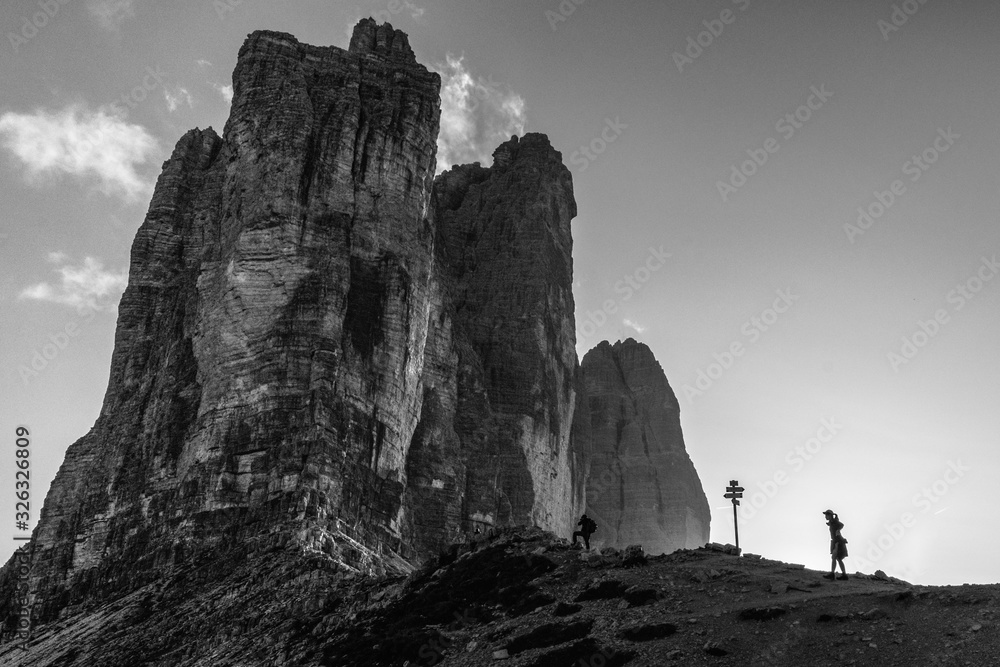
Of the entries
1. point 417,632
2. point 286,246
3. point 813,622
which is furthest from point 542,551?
point 286,246

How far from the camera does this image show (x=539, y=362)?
12338cm

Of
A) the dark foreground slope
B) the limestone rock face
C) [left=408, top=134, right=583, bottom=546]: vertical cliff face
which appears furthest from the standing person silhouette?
the limestone rock face

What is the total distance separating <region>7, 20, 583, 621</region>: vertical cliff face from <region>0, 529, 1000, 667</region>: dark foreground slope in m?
8.69

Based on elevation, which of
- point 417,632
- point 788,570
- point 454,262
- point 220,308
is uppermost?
point 454,262

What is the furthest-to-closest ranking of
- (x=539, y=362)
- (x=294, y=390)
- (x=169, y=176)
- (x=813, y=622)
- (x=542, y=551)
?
(x=539, y=362) < (x=169, y=176) < (x=294, y=390) < (x=542, y=551) < (x=813, y=622)

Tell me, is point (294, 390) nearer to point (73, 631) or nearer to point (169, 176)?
point (73, 631)

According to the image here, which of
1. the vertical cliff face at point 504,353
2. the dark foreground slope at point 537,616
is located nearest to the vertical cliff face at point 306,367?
the vertical cliff face at point 504,353

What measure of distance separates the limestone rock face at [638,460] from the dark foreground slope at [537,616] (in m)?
91.5

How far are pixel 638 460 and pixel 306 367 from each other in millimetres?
89169

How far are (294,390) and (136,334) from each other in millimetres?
32819

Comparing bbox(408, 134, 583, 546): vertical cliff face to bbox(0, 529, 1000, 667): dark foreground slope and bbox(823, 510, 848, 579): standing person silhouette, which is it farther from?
bbox(823, 510, 848, 579): standing person silhouette

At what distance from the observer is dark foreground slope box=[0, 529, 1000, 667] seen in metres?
32.4

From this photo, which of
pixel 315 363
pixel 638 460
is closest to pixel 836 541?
pixel 315 363

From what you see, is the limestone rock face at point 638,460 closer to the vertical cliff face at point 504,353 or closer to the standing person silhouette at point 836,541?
the vertical cliff face at point 504,353
